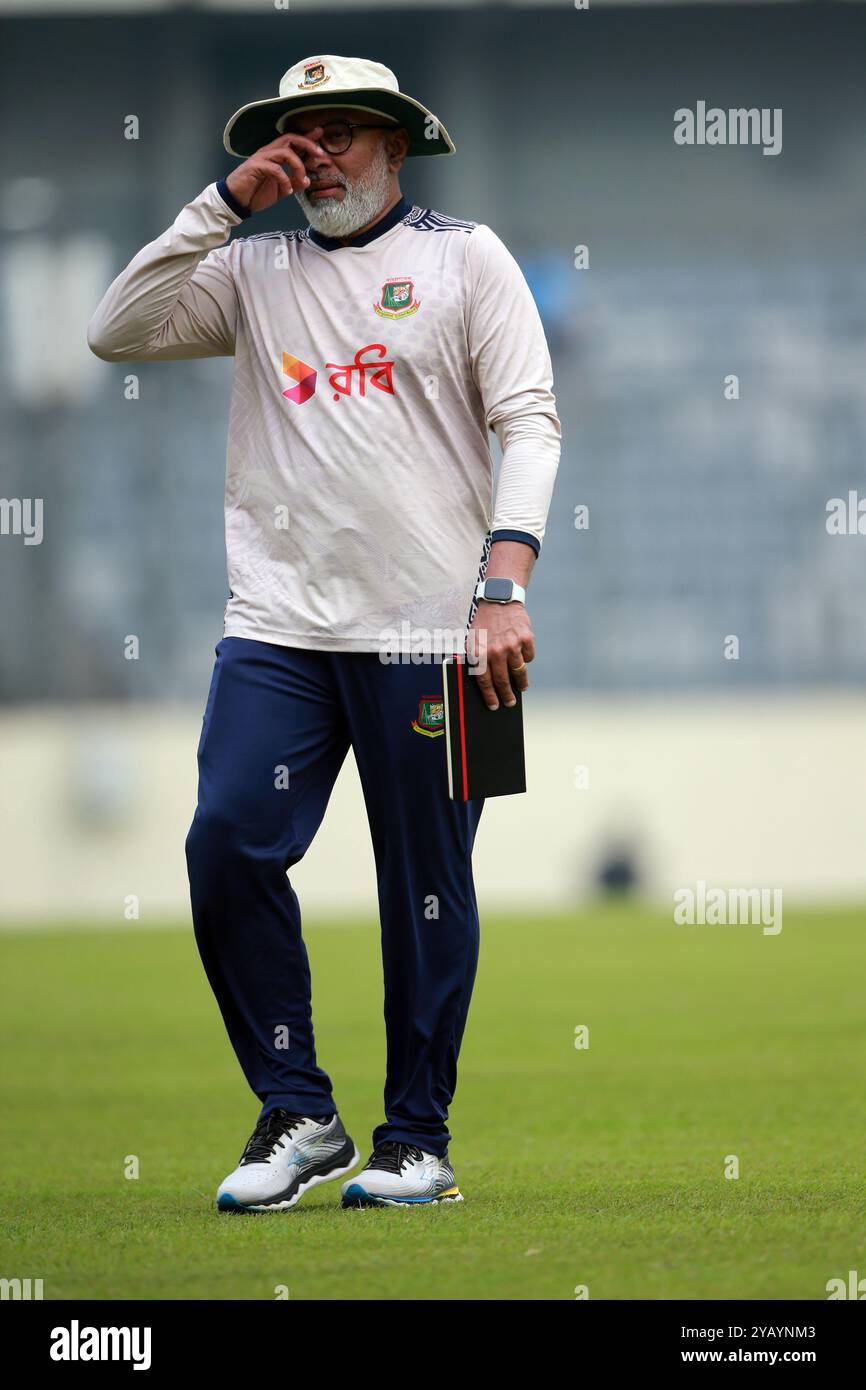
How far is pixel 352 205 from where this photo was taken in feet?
12.1

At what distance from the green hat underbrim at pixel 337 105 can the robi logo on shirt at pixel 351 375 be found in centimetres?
40

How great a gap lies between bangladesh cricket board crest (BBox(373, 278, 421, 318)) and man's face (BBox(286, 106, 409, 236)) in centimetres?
14

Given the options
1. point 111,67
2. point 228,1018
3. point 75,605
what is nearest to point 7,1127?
point 228,1018

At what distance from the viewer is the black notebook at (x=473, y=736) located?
350 cm

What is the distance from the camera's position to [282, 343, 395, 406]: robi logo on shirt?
3.65 meters

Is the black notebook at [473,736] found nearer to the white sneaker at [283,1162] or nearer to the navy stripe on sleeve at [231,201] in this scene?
the white sneaker at [283,1162]

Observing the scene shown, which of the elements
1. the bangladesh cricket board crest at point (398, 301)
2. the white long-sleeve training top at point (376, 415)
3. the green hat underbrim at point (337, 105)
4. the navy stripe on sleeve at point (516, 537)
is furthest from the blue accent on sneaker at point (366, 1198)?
the green hat underbrim at point (337, 105)

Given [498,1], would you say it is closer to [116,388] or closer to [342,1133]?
[116,388]

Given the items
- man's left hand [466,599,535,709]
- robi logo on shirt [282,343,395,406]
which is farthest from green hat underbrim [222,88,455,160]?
man's left hand [466,599,535,709]

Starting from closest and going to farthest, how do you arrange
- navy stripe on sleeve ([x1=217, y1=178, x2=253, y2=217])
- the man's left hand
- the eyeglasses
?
the man's left hand, navy stripe on sleeve ([x1=217, y1=178, x2=253, y2=217]), the eyeglasses

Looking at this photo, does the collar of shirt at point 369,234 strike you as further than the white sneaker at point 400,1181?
Yes

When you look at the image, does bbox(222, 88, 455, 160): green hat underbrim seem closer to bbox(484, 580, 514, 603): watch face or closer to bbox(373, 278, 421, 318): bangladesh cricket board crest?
bbox(373, 278, 421, 318): bangladesh cricket board crest

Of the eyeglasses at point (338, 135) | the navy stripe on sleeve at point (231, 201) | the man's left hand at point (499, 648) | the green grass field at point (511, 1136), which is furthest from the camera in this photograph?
the eyeglasses at point (338, 135)

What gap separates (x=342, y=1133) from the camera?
376 cm
